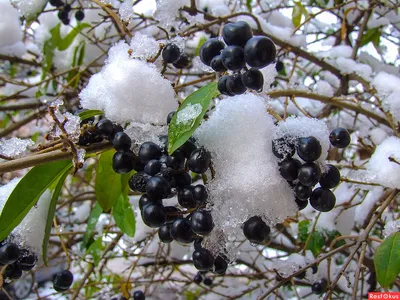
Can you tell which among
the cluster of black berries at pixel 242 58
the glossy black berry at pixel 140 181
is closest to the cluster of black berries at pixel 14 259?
the glossy black berry at pixel 140 181

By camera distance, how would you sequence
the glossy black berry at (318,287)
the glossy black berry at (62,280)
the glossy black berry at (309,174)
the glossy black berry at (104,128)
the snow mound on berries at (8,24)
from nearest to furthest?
the glossy black berry at (309,174) < the glossy black berry at (104,128) < the glossy black berry at (62,280) < the glossy black berry at (318,287) < the snow mound on berries at (8,24)

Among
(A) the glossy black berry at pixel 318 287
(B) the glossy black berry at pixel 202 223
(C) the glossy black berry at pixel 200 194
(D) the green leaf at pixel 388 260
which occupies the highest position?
(C) the glossy black berry at pixel 200 194

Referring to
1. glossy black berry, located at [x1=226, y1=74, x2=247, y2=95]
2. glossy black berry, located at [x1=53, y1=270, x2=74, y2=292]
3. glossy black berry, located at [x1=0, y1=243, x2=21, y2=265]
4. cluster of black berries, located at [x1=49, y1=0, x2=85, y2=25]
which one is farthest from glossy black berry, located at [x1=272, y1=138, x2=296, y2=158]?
cluster of black berries, located at [x1=49, y1=0, x2=85, y2=25]

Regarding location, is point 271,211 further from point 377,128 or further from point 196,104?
point 377,128

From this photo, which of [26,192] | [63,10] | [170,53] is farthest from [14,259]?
[63,10]

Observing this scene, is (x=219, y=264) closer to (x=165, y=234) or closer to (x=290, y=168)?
(x=165, y=234)

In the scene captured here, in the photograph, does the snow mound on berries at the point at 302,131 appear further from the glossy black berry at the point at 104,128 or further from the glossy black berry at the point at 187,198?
the glossy black berry at the point at 104,128
